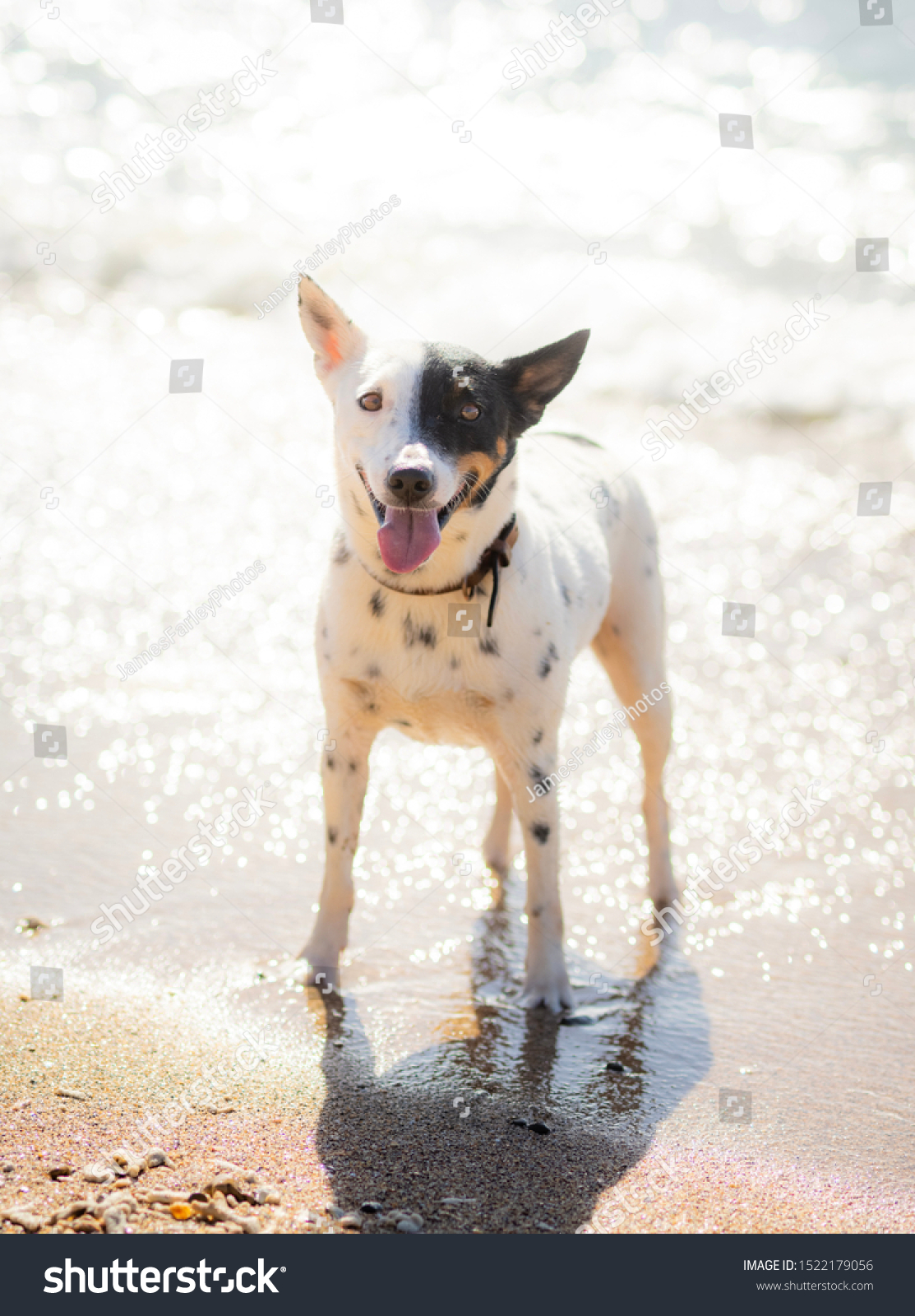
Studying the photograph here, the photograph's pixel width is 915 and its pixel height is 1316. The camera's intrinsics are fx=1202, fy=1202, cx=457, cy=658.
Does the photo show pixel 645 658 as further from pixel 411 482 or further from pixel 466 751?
pixel 411 482

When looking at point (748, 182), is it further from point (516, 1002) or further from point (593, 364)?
point (516, 1002)

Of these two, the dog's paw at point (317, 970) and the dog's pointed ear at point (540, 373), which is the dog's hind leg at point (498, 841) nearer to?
the dog's paw at point (317, 970)

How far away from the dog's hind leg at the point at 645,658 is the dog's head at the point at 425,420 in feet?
4.01

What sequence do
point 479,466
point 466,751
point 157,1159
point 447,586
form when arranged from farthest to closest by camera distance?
point 466,751
point 447,586
point 479,466
point 157,1159

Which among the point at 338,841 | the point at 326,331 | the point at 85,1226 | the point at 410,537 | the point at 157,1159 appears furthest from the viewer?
the point at 338,841

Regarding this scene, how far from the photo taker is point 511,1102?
3287 mm

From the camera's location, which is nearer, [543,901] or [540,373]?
[540,373]

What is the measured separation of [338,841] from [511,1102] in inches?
42.8

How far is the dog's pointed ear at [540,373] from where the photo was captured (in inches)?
141

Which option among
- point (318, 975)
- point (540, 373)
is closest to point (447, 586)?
point (540, 373)

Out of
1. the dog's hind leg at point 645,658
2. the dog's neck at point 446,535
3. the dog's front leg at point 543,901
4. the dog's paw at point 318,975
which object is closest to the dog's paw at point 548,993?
the dog's front leg at point 543,901

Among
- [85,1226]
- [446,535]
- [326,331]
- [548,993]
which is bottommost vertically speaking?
[85,1226]

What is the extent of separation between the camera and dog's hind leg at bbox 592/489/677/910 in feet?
15.4

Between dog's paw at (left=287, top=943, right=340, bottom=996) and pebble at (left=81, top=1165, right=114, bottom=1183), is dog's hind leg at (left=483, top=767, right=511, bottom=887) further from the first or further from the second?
pebble at (left=81, top=1165, right=114, bottom=1183)
